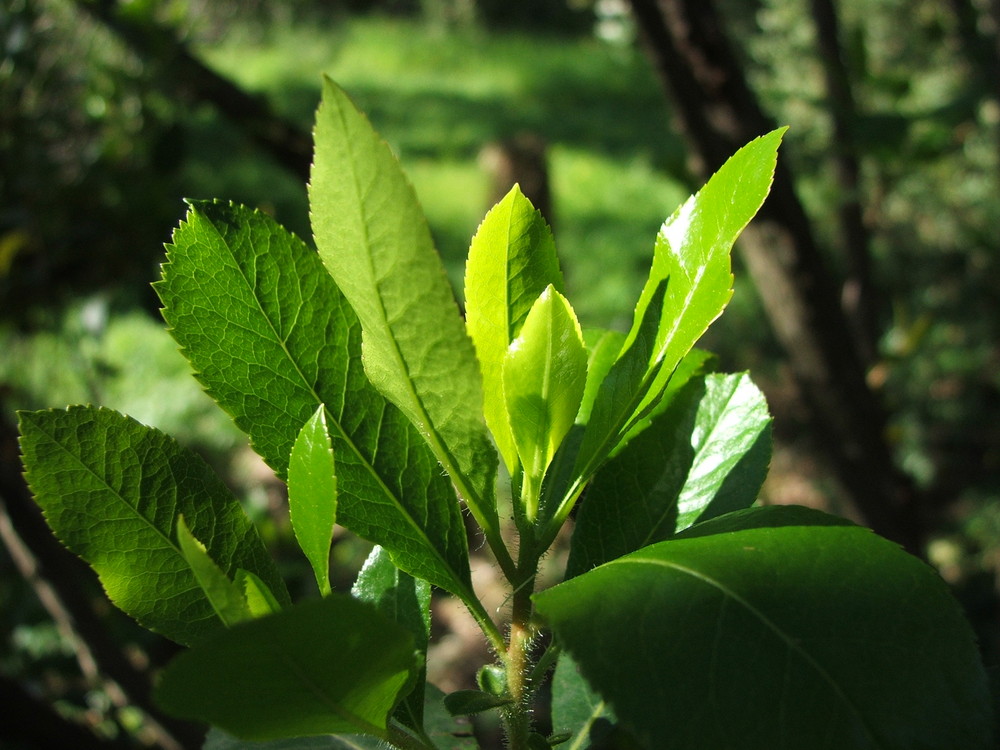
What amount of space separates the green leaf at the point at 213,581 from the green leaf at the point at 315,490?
1.8 inches

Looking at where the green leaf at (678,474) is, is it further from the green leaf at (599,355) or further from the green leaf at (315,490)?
the green leaf at (315,490)

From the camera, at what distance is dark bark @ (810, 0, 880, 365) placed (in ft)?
6.46

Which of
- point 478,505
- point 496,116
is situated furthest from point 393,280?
point 496,116

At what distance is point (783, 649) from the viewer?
405 mm

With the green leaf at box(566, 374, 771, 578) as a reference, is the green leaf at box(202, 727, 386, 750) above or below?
below

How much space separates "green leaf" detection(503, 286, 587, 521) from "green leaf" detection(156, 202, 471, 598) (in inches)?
3.1

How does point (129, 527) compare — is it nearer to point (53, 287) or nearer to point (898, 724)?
point (898, 724)

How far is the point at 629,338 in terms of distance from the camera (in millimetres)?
541

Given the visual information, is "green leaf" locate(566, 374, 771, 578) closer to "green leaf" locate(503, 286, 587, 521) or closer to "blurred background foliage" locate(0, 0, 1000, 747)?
"green leaf" locate(503, 286, 587, 521)

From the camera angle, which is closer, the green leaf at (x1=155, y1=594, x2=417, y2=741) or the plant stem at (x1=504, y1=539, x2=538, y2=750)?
the green leaf at (x1=155, y1=594, x2=417, y2=741)

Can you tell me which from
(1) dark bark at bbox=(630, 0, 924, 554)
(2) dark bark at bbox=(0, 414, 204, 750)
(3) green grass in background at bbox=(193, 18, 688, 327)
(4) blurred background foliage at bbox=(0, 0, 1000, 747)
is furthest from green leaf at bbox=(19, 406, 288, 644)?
(3) green grass in background at bbox=(193, 18, 688, 327)

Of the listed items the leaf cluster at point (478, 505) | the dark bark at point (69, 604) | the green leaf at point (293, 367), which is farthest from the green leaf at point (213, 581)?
the dark bark at point (69, 604)

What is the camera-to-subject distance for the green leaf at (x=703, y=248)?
1.56 feet

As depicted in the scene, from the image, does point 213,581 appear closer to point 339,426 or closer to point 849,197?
point 339,426
